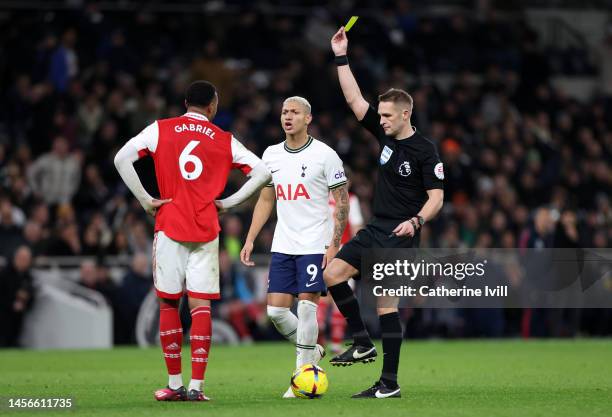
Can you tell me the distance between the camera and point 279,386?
10.9 meters

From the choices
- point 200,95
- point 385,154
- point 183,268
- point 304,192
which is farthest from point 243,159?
point 385,154

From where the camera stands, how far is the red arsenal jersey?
30.5 feet

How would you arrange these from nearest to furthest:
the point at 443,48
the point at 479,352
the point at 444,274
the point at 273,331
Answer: the point at 444,274, the point at 479,352, the point at 273,331, the point at 443,48

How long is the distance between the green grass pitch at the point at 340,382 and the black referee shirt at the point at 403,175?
1417 mm

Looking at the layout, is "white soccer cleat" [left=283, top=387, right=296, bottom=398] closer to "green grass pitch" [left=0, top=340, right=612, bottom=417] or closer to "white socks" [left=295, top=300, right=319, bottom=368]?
"green grass pitch" [left=0, top=340, right=612, bottom=417]

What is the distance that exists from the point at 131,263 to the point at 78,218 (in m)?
1.50

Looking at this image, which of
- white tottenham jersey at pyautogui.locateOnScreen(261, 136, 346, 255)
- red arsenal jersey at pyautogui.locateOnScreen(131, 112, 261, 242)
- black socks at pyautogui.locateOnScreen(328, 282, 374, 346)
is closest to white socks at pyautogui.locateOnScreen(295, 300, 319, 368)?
black socks at pyautogui.locateOnScreen(328, 282, 374, 346)

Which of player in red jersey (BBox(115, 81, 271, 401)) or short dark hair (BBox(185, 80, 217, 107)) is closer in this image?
player in red jersey (BBox(115, 81, 271, 401))

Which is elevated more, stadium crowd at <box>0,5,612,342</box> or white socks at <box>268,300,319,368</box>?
stadium crowd at <box>0,5,612,342</box>

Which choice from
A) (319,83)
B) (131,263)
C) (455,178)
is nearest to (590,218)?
(455,178)

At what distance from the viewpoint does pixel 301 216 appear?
10.0 metres

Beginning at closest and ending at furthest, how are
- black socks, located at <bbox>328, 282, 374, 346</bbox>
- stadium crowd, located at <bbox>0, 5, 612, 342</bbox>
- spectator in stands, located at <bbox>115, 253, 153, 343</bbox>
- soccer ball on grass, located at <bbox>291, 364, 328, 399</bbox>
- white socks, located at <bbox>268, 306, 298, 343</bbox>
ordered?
soccer ball on grass, located at <bbox>291, 364, 328, 399</bbox> < black socks, located at <bbox>328, 282, 374, 346</bbox> < white socks, located at <bbox>268, 306, 298, 343</bbox> < spectator in stands, located at <bbox>115, 253, 153, 343</bbox> < stadium crowd, located at <bbox>0, 5, 612, 342</bbox>

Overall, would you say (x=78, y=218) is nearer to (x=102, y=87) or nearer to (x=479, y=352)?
(x=102, y=87)

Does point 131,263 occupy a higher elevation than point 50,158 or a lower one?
lower
